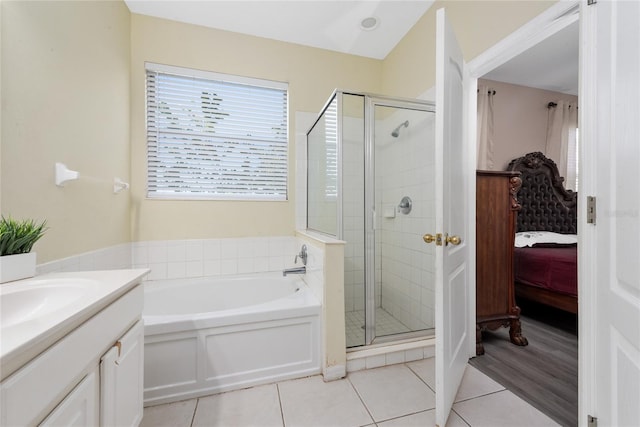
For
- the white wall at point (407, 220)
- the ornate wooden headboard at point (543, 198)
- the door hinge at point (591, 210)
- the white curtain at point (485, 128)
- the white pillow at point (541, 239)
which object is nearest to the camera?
the door hinge at point (591, 210)

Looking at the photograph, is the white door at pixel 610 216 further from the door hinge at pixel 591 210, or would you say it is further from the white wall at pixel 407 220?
the white wall at pixel 407 220

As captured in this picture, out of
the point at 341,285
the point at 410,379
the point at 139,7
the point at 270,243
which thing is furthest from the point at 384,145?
the point at 139,7

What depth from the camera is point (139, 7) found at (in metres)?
2.15

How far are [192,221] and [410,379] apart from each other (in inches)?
82.6

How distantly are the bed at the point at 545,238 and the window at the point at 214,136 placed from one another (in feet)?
8.24

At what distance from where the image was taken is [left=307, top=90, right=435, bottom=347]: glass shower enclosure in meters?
1.89

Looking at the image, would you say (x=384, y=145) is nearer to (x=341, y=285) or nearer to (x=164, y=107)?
(x=341, y=285)

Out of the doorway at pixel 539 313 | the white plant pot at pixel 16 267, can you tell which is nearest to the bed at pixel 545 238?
the doorway at pixel 539 313

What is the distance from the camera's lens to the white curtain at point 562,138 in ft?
10.9

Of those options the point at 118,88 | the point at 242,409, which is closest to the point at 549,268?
the point at 242,409

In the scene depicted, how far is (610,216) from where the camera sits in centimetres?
83

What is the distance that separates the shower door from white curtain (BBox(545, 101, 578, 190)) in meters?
2.46

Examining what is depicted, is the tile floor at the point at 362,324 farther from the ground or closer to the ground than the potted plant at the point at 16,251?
closer to the ground

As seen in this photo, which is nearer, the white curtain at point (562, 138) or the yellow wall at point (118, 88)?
the yellow wall at point (118, 88)
